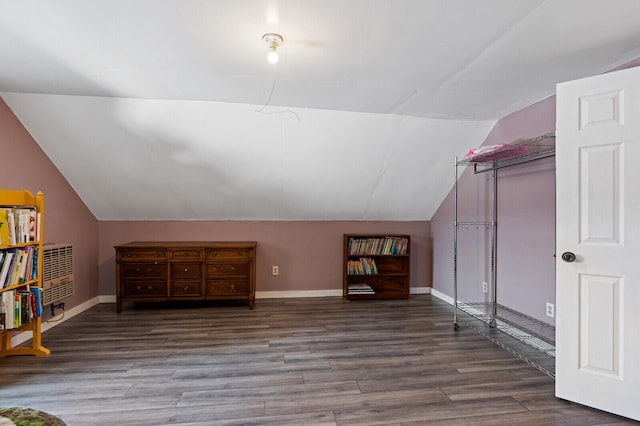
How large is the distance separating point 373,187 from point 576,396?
8.20 ft

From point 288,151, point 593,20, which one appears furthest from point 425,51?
point 288,151

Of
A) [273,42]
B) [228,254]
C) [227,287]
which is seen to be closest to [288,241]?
[228,254]

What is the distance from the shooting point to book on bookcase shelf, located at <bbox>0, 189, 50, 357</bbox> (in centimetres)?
213

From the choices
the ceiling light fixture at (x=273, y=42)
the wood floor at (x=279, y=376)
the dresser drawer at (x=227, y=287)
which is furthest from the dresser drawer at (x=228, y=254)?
the ceiling light fixture at (x=273, y=42)

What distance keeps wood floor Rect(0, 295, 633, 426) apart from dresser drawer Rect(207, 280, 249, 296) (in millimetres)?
385

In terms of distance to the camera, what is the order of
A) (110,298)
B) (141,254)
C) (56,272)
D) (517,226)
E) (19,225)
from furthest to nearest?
(110,298) → (141,254) → (517,226) → (56,272) → (19,225)

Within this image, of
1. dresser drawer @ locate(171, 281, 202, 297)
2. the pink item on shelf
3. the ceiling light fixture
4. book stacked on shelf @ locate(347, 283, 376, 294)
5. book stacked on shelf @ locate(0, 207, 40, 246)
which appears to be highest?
the ceiling light fixture

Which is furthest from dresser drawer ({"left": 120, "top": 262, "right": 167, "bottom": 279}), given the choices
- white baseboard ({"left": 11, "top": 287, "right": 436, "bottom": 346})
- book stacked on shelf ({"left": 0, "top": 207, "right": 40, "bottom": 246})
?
book stacked on shelf ({"left": 0, "top": 207, "right": 40, "bottom": 246})

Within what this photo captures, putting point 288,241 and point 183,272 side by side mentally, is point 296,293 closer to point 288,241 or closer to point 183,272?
point 288,241

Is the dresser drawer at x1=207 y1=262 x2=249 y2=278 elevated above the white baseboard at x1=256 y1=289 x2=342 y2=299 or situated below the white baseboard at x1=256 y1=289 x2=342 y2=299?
above

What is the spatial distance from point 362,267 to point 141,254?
253 centimetres

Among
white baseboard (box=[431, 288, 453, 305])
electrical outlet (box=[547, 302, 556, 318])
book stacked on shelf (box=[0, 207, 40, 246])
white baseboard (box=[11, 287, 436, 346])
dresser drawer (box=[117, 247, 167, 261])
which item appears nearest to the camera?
book stacked on shelf (box=[0, 207, 40, 246])

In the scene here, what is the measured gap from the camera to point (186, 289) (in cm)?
347

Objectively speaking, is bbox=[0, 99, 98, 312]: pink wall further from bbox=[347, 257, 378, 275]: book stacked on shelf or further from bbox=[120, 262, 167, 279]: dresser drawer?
bbox=[347, 257, 378, 275]: book stacked on shelf
